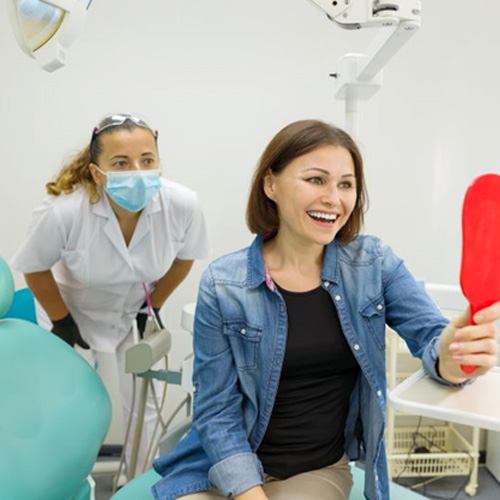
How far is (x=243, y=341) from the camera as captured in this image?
108 centimetres

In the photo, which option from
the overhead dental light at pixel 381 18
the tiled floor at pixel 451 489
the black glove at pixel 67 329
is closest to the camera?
the overhead dental light at pixel 381 18

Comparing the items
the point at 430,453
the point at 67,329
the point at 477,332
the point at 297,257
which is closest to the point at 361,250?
the point at 297,257

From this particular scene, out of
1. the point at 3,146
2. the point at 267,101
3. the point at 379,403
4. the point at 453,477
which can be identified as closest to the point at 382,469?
the point at 379,403

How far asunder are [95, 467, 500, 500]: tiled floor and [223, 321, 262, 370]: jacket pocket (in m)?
1.42

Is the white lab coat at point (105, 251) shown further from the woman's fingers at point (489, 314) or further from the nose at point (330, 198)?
the woman's fingers at point (489, 314)

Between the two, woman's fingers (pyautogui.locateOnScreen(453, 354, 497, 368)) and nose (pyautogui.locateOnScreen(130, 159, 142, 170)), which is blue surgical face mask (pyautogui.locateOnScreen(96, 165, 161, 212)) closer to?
nose (pyautogui.locateOnScreen(130, 159, 142, 170))

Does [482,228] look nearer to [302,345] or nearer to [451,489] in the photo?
[302,345]

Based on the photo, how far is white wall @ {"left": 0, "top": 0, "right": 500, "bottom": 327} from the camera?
7.23 ft

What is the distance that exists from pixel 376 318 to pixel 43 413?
717mm

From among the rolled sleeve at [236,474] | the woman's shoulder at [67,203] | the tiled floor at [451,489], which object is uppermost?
the woman's shoulder at [67,203]

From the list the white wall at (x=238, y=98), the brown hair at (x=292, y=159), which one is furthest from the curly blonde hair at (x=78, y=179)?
the brown hair at (x=292, y=159)

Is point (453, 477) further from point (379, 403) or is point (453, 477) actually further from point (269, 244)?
point (269, 244)

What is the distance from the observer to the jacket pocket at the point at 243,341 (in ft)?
3.51

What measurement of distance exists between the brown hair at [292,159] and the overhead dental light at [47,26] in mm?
454
